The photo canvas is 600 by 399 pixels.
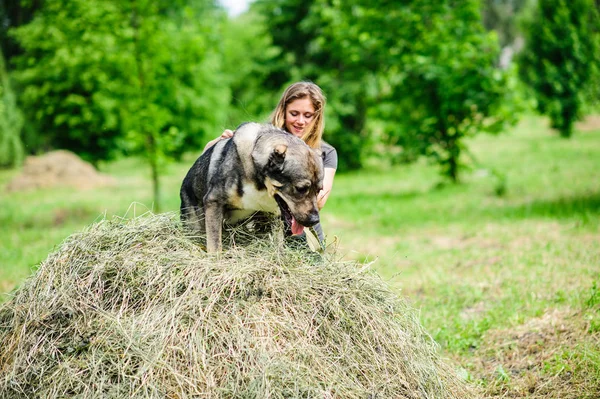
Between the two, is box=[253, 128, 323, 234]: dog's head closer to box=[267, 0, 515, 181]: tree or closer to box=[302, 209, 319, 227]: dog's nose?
box=[302, 209, 319, 227]: dog's nose

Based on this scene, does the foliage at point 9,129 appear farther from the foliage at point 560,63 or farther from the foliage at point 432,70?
the foliage at point 560,63

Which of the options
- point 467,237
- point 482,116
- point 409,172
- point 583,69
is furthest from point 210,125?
point 467,237

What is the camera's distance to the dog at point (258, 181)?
13.0ft

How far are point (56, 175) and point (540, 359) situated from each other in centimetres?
2138

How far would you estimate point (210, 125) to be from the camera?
30.7 metres

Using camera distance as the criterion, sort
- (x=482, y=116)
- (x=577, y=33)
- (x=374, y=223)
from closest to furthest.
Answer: (x=374, y=223) → (x=482, y=116) → (x=577, y=33)

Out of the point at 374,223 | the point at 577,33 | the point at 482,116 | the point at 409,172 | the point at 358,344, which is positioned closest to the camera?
the point at 358,344

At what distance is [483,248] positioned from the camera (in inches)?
349

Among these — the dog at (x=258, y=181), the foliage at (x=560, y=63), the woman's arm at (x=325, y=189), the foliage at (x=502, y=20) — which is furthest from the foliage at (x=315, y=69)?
the foliage at (x=502, y=20)

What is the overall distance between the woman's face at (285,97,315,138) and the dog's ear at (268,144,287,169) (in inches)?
46.3

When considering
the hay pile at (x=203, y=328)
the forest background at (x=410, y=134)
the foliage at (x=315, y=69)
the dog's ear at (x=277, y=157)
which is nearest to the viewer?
the hay pile at (x=203, y=328)

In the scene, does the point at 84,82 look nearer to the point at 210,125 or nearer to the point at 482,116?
the point at 210,125

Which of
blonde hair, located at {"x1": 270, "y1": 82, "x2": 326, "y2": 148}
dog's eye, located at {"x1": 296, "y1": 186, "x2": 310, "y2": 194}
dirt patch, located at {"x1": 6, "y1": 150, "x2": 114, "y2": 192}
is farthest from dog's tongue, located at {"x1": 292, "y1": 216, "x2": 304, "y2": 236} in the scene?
dirt patch, located at {"x1": 6, "y1": 150, "x2": 114, "y2": 192}

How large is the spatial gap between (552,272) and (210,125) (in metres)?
25.8
